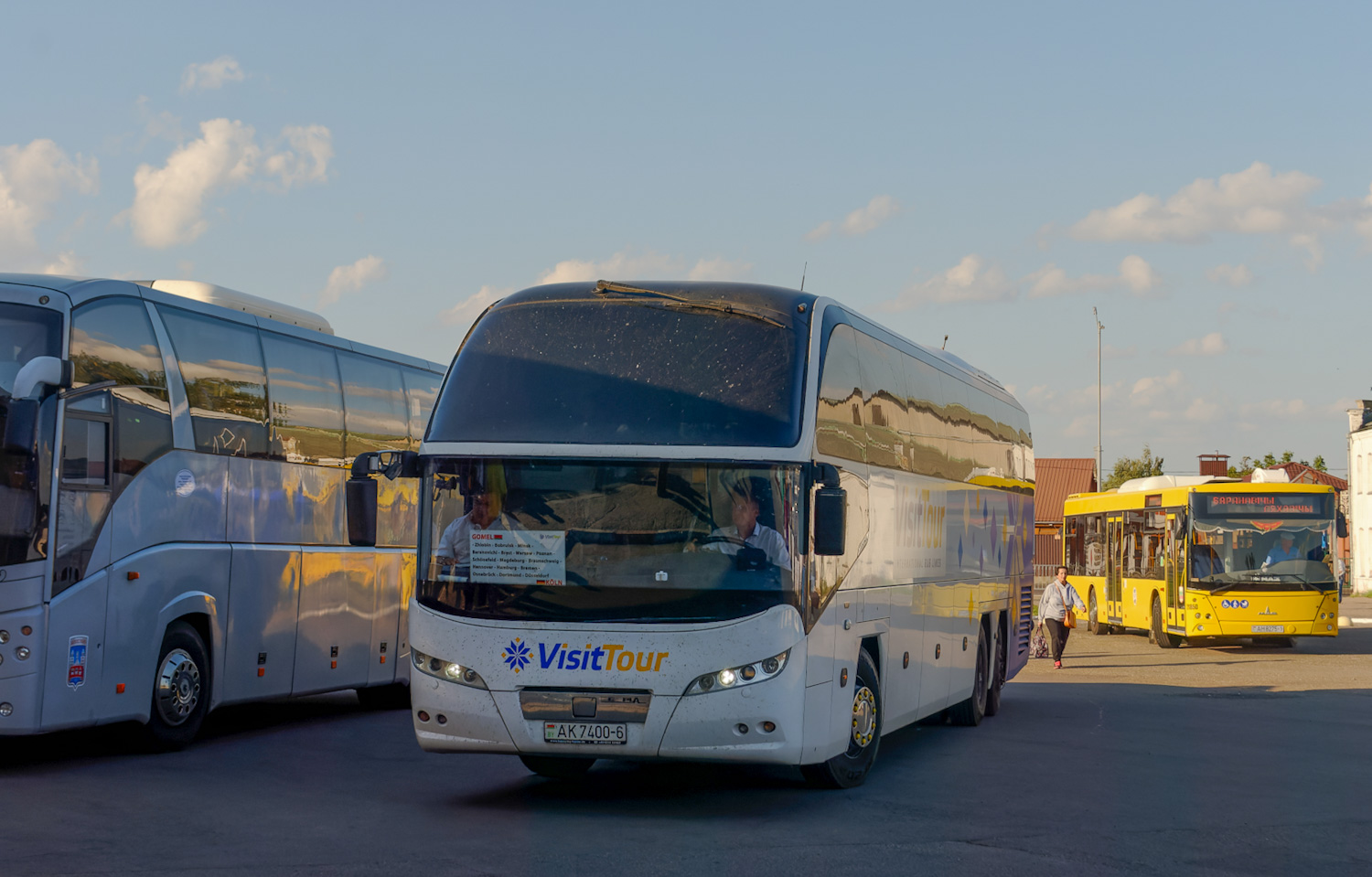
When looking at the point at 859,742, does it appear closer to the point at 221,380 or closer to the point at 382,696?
the point at 221,380

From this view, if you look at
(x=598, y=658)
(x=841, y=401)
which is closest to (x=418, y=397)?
(x=841, y=401)

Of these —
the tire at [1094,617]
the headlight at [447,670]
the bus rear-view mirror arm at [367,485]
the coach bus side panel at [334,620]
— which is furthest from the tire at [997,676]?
the tire at [1094,617]

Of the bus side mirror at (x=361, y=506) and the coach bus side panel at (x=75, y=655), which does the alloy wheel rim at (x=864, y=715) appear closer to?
the bus side mirror at (x=361, y=506)

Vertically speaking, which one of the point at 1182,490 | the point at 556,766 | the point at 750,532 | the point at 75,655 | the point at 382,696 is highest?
the point at 1182,490

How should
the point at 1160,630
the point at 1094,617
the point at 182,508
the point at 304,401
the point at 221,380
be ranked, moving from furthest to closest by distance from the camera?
the point at 1094,617, the point at 1160,630, the point at 304,401, the point at 221,380, the point at 182,508

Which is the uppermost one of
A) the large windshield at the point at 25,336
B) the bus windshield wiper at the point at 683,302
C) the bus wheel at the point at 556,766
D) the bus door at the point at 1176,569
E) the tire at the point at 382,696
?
the bus windshield wiper at the point at 683,302

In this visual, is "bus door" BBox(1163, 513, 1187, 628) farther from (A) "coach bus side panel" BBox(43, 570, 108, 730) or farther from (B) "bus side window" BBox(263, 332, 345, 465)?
(A) "coach bus side panel" BBox(43, 570, 108, 730)

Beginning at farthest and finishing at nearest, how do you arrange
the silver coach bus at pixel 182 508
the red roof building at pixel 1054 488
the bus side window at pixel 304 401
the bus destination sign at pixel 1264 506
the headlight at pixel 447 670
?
1. the red roof building at pixel 1054 488
2. the bus destination sign at pixel 1264 506
3. the bus side window at pixel 304 401
4. the silver coach bus at pixel 182 508
5. the headlight at pixel 447 670

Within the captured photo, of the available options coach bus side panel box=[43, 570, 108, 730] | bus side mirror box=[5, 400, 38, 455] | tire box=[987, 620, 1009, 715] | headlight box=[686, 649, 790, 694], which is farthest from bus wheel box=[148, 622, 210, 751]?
tire box=[987, 620, 1009, 715]

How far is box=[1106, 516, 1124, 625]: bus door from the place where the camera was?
34.5 metres

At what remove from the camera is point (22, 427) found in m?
11.3

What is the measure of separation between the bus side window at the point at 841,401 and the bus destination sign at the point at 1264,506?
63.6 ft

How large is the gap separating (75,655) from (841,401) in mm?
5788

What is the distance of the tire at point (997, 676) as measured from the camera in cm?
1769
